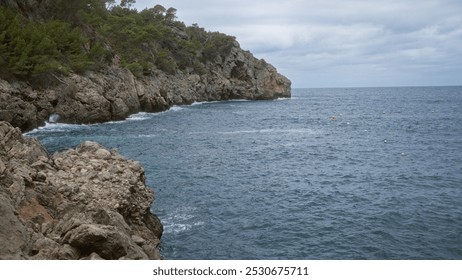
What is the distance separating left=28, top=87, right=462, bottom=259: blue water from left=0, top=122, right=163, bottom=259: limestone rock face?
3307mm

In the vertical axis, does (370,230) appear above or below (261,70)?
below

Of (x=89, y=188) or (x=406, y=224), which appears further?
(x=406, y=224)

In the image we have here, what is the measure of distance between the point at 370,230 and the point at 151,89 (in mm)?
70104

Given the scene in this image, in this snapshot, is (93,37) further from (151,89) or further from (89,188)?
(89,188)

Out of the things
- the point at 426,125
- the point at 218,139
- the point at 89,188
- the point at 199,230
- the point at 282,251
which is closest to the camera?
the point at 89,188

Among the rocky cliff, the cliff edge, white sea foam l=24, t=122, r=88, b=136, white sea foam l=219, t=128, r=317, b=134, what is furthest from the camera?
white sea foam l=219, t=128, r=317, b=134

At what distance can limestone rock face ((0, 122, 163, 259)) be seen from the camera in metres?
10.5

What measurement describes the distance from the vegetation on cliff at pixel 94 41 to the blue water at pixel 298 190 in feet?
33.7

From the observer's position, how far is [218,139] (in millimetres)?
52188

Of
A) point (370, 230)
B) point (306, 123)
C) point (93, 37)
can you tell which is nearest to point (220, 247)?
point (370, 230)

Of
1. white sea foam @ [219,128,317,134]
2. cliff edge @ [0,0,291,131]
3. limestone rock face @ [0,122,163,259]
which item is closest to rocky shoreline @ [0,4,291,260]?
limestone rock face @ [0,122,163,259]

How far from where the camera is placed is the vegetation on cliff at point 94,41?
51306 mm

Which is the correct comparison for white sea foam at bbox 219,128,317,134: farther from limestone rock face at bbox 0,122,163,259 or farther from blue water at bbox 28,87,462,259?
A: limestone rock face at bbox 0,122,163,259

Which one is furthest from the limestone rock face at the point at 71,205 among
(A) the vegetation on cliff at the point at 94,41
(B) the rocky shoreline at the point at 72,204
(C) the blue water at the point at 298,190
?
(A) the vegetation on cliff at the point at 94,41
